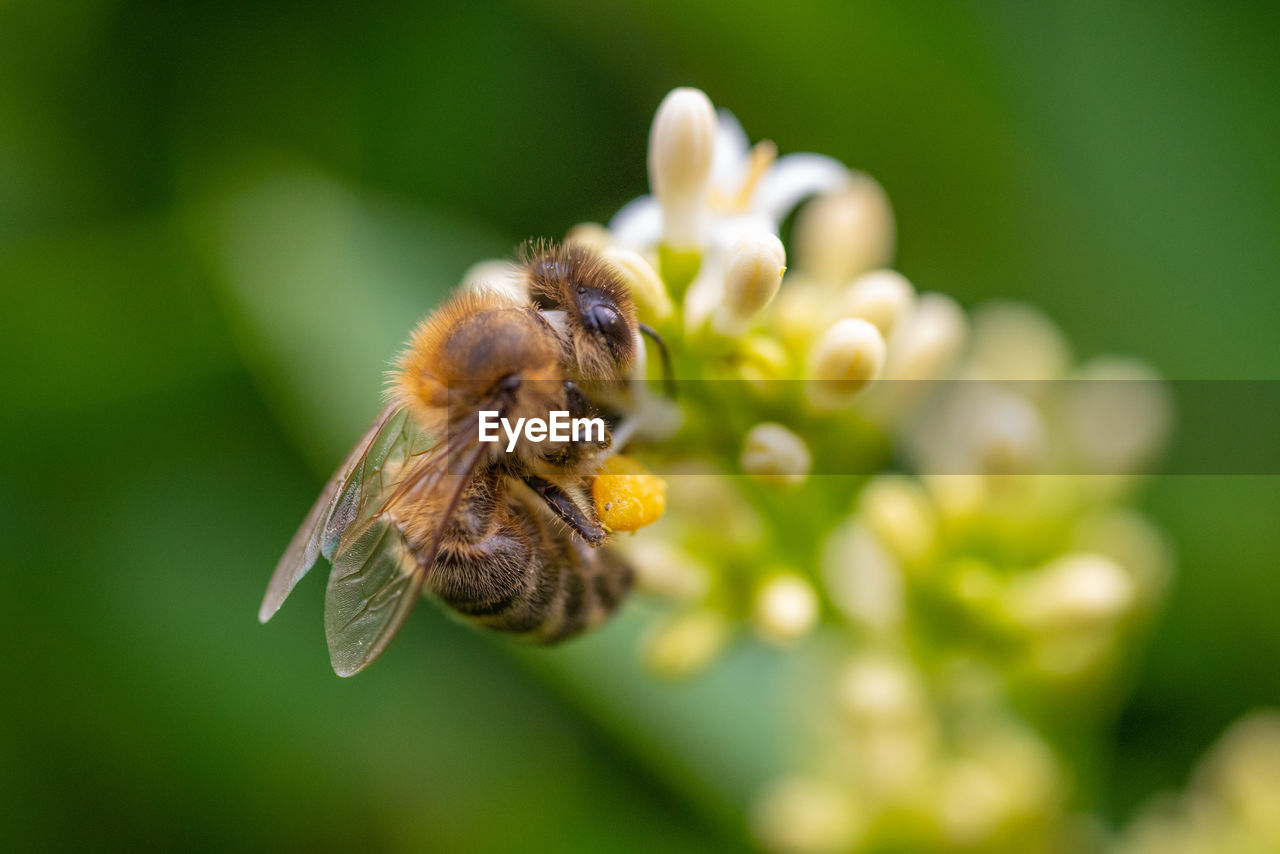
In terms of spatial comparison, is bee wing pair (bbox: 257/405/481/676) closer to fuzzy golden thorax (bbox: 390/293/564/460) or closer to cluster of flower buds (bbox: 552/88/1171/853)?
fuzzy golden thorax (bbox: 390/293/564/460)

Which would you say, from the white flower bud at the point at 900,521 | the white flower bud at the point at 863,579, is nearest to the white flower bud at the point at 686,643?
the white flower bud at the point at 863,579

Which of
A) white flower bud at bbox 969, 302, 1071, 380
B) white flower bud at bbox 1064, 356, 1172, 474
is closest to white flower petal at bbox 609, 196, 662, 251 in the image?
white flower bud at bbox 969, 302, 1071, 380

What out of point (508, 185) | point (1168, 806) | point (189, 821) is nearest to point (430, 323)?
point (508, 185)

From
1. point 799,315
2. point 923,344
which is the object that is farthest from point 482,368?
point 923,344

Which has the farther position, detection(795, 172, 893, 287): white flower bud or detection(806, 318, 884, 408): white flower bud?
detection(795, 172, 893, 287): white flower bud

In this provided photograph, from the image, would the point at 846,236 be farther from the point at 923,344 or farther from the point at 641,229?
the point at 641,229
